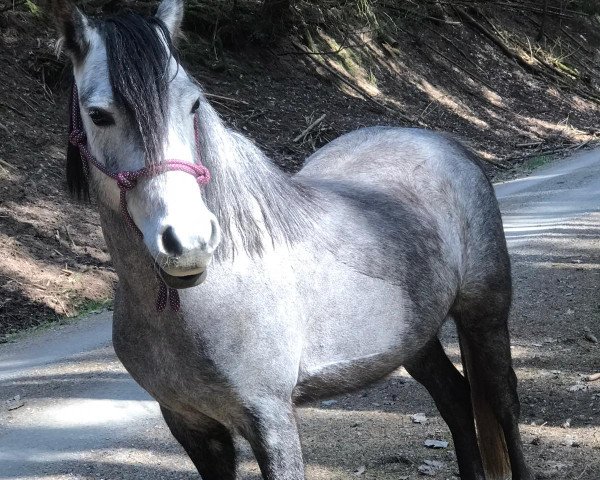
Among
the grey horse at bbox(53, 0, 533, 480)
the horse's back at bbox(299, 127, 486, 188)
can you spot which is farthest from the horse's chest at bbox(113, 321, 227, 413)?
the horse's back at bbox(299, 127, 486, 188)

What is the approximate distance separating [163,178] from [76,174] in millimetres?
595

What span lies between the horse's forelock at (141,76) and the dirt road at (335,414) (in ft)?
7.90

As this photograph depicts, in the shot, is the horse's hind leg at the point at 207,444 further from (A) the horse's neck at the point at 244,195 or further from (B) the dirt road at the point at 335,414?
Result: (B) the dirt road at the point at 335,414

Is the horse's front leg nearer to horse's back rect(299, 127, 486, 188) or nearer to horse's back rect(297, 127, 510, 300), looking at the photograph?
horse's back rect(297, 127, 510, 300)

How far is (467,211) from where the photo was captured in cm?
402

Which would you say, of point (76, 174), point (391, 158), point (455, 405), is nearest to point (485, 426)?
point (455, 405)

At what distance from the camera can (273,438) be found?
2.86m

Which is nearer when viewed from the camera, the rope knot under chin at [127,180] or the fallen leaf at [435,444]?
the rope knot under chin at [127,180]

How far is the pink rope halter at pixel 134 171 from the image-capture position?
2553 millimetres

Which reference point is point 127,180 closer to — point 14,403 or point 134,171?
point 134,171

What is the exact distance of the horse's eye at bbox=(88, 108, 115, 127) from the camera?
2631mm

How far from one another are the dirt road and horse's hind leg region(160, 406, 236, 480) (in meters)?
1.20

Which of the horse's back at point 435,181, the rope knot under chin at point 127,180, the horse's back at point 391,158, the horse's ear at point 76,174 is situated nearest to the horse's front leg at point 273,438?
the rope knot under chin at point 127,180

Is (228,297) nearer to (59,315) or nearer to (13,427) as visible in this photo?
(13,427)
